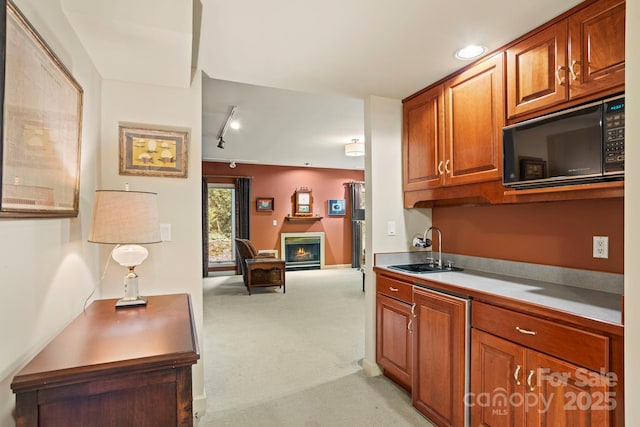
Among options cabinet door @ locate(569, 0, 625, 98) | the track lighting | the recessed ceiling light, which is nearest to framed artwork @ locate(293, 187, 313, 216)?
the track lighting

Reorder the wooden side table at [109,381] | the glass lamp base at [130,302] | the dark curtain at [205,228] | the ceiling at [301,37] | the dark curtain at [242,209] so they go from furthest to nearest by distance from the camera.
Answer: the dark curtain at [242,209]
the dark curtain at [205,228]
the glass lamp base at [130,302]
the ceiling at [301,37]
the wooden side table at [109,381]

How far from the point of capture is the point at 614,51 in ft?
4.72

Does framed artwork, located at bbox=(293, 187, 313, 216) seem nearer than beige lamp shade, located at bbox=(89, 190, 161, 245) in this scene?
No

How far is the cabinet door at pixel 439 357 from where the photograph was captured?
1805mm

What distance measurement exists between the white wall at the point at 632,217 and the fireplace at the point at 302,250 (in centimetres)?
699

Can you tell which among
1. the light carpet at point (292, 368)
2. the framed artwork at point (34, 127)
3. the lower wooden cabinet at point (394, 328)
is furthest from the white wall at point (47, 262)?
the lower wooden cabinet at point (394, 328)

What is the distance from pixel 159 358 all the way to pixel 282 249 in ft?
22.1

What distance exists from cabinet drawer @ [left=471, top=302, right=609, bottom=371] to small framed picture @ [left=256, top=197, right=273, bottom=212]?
6193 millimetres

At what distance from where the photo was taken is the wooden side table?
912 millimetres

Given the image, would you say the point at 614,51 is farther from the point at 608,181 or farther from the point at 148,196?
the point at 148,196

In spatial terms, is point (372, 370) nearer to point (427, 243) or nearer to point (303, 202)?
point (427, 243)

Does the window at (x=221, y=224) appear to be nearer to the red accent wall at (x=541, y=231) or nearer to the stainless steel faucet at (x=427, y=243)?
the stainless steel faucet at (x=427, y=243)

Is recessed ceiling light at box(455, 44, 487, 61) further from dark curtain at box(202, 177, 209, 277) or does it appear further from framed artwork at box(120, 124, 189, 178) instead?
dark curtain at box(202, 177, 209, 277)

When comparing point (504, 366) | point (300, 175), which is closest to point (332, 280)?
point (300, 175)
